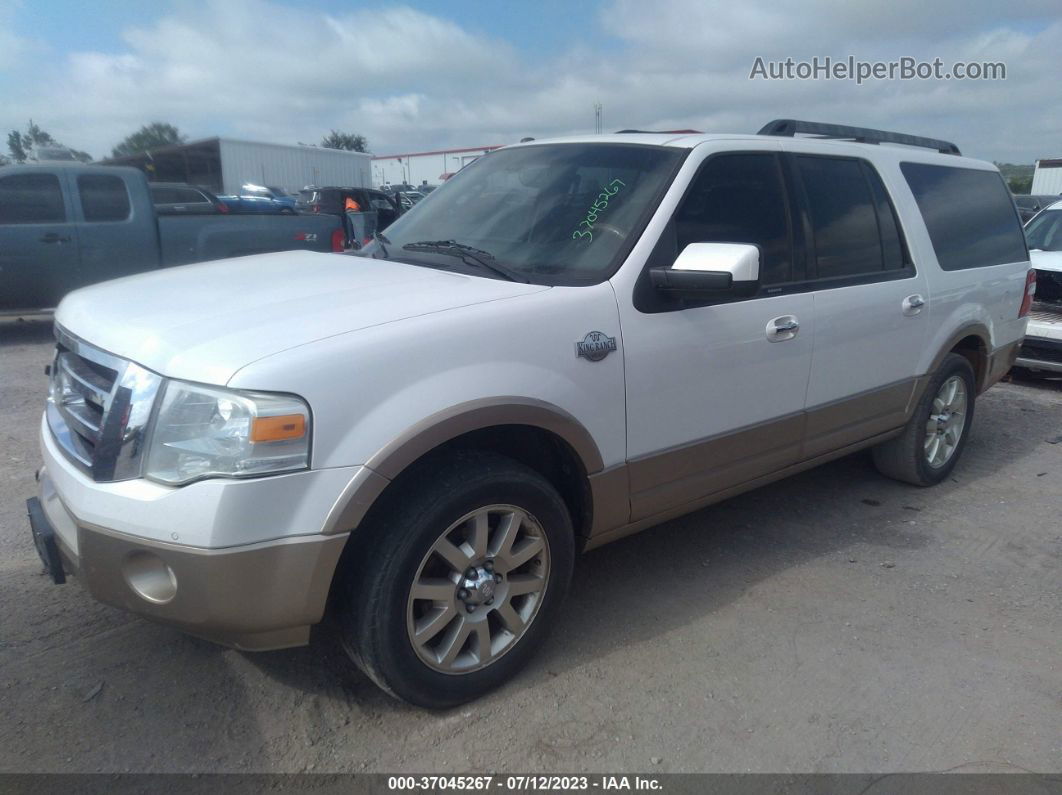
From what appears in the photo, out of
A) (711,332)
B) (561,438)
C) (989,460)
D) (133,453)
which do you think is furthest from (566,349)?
(989,460)

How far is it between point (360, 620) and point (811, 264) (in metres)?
2.56

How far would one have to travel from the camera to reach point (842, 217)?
4.09m

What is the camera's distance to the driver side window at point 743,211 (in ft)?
11.2

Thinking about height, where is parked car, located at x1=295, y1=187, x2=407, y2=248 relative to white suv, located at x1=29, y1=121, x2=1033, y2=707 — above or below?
above

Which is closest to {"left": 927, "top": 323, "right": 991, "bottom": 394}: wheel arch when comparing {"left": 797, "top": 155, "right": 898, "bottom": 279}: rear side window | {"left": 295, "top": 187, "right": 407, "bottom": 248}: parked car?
{"left": 797, "top": 155, "right": 898, "bottom": 279}: rear side window

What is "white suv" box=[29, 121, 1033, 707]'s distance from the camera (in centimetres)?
232

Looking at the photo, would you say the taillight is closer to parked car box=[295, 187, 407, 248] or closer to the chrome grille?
parked car box=[295, 187, 407, 248]

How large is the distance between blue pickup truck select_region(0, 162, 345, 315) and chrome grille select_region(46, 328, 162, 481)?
5.99 meters

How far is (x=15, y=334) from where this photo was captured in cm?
942

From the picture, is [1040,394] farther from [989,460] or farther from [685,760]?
[685,760]

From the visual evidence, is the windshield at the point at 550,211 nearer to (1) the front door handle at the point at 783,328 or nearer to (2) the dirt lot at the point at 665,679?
(1) the front door handle at the point at 783,328

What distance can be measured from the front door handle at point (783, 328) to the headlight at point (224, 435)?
208 cm

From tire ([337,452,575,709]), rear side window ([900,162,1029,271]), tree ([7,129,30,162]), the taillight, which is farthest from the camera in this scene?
tree ([7,129,30,162])

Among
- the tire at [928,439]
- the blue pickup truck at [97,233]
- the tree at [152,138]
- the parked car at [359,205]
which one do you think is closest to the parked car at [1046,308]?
the tire at [928,439]
